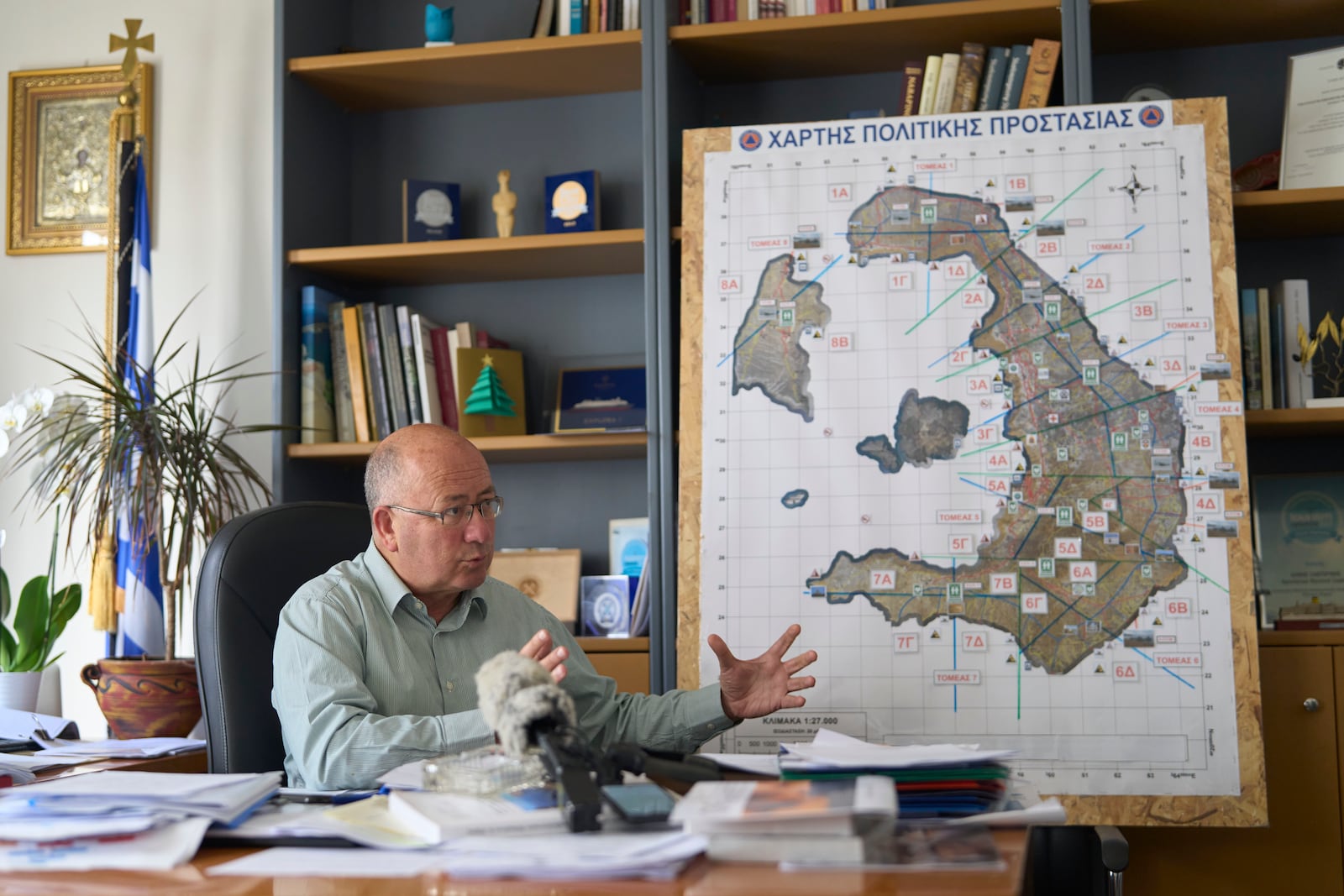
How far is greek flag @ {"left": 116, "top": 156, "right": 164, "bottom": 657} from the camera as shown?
2.75m

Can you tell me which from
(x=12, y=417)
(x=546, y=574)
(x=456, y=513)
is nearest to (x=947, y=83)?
(x=546, y=574)

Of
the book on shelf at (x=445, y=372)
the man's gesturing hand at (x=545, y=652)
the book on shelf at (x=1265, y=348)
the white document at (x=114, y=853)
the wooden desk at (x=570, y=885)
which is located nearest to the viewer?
the wooden desk at (x=570, y=885)

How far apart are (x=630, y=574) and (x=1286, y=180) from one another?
1.67 metres

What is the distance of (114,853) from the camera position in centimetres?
106

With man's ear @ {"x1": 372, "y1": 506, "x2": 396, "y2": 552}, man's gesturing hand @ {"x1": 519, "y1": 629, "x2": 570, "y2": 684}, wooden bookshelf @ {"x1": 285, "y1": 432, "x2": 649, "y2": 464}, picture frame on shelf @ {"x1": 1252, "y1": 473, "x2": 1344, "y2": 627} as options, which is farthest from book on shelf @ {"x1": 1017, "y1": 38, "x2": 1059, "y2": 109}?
man's gesturing hand @ {"x1": 519, "y1": 629, "x2": 570, "y2": 684}

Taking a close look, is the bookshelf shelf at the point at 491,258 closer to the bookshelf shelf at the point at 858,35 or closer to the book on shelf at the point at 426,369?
the book on shelf at the point at 426,369

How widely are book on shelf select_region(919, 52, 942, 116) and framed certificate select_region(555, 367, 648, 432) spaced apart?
881 mm

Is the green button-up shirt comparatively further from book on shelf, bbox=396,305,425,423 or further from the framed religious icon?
the framed religious icon

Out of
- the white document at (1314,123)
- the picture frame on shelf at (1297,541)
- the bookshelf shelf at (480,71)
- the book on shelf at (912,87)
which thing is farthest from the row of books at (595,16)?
the picture frame on shelf at (1297,541)

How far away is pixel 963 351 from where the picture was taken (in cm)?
253

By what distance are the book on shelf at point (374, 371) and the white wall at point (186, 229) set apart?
39 cm

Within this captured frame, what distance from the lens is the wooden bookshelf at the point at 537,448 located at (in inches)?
107

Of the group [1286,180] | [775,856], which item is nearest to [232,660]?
[775,856]

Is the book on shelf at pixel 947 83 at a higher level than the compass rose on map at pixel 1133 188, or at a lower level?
higher
